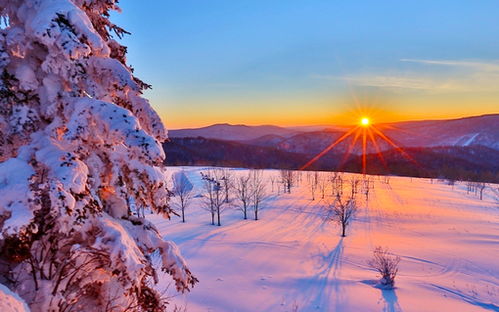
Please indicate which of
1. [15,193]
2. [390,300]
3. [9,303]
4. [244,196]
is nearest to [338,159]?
[244,196]

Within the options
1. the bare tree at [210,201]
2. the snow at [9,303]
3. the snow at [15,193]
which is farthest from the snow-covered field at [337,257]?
the snow at [15,193]

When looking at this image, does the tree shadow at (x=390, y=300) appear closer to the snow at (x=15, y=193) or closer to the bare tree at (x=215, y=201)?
the snow at (x=15, y=193)

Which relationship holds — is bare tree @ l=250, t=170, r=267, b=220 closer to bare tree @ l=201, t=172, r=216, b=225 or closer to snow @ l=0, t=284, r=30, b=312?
bare tree @ l=201, t=172, r=216, b=225

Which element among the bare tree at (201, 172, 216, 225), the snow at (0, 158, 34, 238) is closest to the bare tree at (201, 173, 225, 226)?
the bare tree at (201, 172, 216, 225)

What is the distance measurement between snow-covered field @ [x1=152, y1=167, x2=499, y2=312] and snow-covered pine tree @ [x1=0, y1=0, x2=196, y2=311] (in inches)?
426

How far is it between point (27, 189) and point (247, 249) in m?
25.2

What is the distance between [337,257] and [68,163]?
2491 cm

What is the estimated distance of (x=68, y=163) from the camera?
126 inches

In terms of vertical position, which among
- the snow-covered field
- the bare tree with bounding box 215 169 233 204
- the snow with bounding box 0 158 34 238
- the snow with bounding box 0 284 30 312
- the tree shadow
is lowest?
the snow-covered field

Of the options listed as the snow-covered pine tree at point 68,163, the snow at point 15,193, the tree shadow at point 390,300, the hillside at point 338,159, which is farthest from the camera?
the hillside at point 338,159

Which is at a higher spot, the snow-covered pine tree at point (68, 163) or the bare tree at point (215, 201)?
the snow-covered pine tree at point (68, 163)

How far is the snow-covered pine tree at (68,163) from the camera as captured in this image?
3.08 meters

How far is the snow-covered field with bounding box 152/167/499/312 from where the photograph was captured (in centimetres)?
1574

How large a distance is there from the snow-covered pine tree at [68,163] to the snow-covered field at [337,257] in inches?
426
